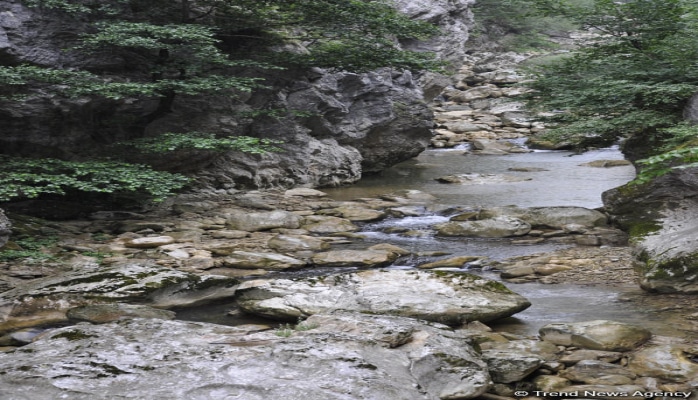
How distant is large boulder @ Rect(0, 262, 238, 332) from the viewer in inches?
236

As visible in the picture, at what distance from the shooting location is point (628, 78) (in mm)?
10742

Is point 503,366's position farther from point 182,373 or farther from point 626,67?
point 626,67

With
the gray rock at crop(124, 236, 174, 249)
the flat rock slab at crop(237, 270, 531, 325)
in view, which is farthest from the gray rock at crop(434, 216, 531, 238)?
the gray rock at crop(124, 236, 174, 249)

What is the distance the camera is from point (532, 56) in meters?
33.9

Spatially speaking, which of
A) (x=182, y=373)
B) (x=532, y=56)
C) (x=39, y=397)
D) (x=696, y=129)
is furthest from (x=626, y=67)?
(x=532, y=56)

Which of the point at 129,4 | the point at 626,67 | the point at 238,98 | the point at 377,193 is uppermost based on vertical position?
the point at 129,4

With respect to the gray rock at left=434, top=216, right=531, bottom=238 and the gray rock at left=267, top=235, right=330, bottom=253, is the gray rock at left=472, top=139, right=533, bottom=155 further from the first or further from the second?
the gray rock at left=267, top=235, right=330, bottom=253

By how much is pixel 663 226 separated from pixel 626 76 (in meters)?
3.30

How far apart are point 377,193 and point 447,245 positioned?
4.81 meters

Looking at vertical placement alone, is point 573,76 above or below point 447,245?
above

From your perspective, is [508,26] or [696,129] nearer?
[696,129]

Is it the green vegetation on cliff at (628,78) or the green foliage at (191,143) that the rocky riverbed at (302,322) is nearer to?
the green foliage at (191,143)

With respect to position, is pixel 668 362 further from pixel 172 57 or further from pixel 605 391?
pixel 172 57

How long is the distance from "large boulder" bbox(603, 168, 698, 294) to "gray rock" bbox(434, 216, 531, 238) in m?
1.44
